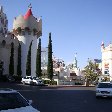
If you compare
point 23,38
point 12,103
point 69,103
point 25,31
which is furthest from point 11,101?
point 23,38

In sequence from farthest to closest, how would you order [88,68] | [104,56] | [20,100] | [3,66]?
[104,56] < [88,68] < [3,66] < [20,100]

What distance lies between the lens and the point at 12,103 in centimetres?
961

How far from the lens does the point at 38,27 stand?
75.3 m

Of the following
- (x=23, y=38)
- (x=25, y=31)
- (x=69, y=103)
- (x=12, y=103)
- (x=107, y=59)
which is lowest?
(x=69, y=103)

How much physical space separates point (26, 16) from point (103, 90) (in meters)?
47.3

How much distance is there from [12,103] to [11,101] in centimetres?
12

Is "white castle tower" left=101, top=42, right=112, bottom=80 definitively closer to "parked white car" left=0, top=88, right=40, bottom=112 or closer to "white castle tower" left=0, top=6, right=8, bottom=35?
"white castle tower" left=0, top=6, right=8, bottom=35

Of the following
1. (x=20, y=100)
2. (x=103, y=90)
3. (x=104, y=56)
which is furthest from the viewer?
(x=104, y=56)

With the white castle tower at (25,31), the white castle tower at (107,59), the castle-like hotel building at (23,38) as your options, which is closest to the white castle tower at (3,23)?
the castle-like hotel building at (23,38)

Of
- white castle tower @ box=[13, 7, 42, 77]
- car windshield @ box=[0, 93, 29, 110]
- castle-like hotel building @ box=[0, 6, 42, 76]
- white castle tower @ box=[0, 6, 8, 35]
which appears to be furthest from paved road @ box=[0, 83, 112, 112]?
white castle tower @ box=[0, 6, 8, 35]

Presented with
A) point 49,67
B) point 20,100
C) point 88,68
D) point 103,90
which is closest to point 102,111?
point 20,100

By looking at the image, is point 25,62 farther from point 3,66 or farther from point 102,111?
point 102,111

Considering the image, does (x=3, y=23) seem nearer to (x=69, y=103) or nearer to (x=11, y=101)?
(x=69, y=103)

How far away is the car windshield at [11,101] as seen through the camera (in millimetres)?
9336
